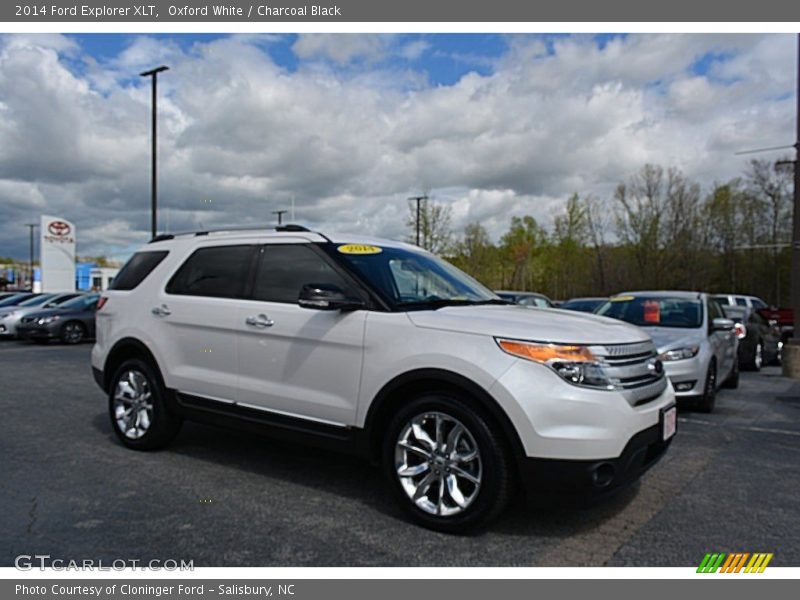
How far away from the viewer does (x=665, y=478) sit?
4.85 meters

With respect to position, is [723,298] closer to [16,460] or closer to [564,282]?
[16,460]

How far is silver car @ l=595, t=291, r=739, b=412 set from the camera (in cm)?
730

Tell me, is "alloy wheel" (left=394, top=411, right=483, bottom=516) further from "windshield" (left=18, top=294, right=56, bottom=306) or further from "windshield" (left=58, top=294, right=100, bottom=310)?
"windshield" (left=18, top=294, right=56, bottom=306)

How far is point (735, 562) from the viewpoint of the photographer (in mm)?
3381

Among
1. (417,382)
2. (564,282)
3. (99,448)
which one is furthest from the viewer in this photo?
(564,282)

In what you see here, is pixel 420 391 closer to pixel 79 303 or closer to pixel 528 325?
pixel 528 325

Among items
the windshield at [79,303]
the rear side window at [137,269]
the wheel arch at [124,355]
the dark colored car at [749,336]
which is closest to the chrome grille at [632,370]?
the wheel arch at [124,355]

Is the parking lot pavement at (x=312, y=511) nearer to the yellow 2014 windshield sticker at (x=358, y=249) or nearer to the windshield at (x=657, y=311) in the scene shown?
the yellow 2014 windshield sticker at (x=358, y=249)

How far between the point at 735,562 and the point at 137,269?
5117mm

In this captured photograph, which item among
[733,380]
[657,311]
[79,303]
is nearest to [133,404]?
[657,311]

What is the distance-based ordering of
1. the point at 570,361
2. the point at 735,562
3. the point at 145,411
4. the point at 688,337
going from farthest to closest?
the point at 688,337
the point at 145,411
the point at 570,361
the point at 735,562

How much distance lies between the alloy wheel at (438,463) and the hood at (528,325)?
562 mm
